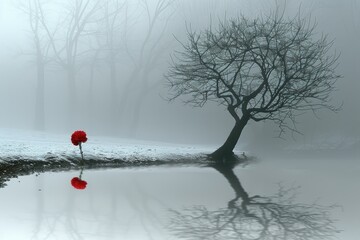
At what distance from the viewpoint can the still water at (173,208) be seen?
9.56 meters

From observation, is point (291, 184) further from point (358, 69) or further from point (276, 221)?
point (358, 69)

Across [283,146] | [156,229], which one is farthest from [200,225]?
[283,146]

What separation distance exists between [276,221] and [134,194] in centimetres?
513

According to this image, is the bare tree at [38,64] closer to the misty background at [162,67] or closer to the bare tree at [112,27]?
the misty background at [162,67]

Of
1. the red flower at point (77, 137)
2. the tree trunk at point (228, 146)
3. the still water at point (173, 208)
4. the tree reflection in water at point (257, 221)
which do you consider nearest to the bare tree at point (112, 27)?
the tree trunk at point (228, 146)

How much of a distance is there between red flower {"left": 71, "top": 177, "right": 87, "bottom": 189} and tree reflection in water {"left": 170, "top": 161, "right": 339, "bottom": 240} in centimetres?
491

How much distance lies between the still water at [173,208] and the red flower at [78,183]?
0.83 ft

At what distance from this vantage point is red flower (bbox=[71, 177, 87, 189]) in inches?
633

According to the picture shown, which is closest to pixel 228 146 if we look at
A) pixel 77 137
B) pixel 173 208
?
pixel 77 137

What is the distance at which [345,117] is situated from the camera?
2074 inches

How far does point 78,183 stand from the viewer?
17.0m

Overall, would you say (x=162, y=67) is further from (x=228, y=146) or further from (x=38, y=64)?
(x=228, y=146)

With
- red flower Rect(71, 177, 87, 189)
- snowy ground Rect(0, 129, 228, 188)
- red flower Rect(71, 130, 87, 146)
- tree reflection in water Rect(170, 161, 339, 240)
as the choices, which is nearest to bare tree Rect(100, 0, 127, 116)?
snowy ground Rect(0, 129, 228, 188)

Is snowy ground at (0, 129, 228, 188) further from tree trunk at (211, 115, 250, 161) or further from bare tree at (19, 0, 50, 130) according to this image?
bare tree at (19, 0, 50, 130)
